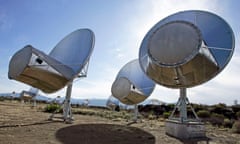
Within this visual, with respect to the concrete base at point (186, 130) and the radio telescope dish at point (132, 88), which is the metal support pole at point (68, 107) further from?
the concrete base at point (186, 130)

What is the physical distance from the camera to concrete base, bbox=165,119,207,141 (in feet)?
40.1

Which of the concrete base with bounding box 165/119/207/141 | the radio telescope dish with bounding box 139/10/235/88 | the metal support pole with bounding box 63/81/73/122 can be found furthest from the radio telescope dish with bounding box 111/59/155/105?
the concrete base with bounding box 165/119/207/141

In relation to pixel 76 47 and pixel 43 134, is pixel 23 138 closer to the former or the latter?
pixel 43 134

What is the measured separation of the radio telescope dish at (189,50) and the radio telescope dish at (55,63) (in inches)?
219

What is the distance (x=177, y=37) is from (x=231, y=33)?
4.00 meters

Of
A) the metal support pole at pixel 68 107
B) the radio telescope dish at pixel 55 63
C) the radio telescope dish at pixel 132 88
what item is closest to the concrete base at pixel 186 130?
the radio telescope dish at pixel 55 63

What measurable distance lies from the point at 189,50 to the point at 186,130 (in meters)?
4.69

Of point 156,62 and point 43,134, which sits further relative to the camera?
point 156,62

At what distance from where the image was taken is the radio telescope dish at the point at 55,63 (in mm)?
13227

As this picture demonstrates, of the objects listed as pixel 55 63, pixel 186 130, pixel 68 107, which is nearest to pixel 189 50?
pixel 186 130

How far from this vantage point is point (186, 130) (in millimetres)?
12242

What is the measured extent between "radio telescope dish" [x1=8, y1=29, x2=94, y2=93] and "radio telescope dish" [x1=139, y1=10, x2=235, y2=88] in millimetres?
5557

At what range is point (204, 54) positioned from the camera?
11383 mm

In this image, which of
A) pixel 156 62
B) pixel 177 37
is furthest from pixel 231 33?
pixel 156 62
